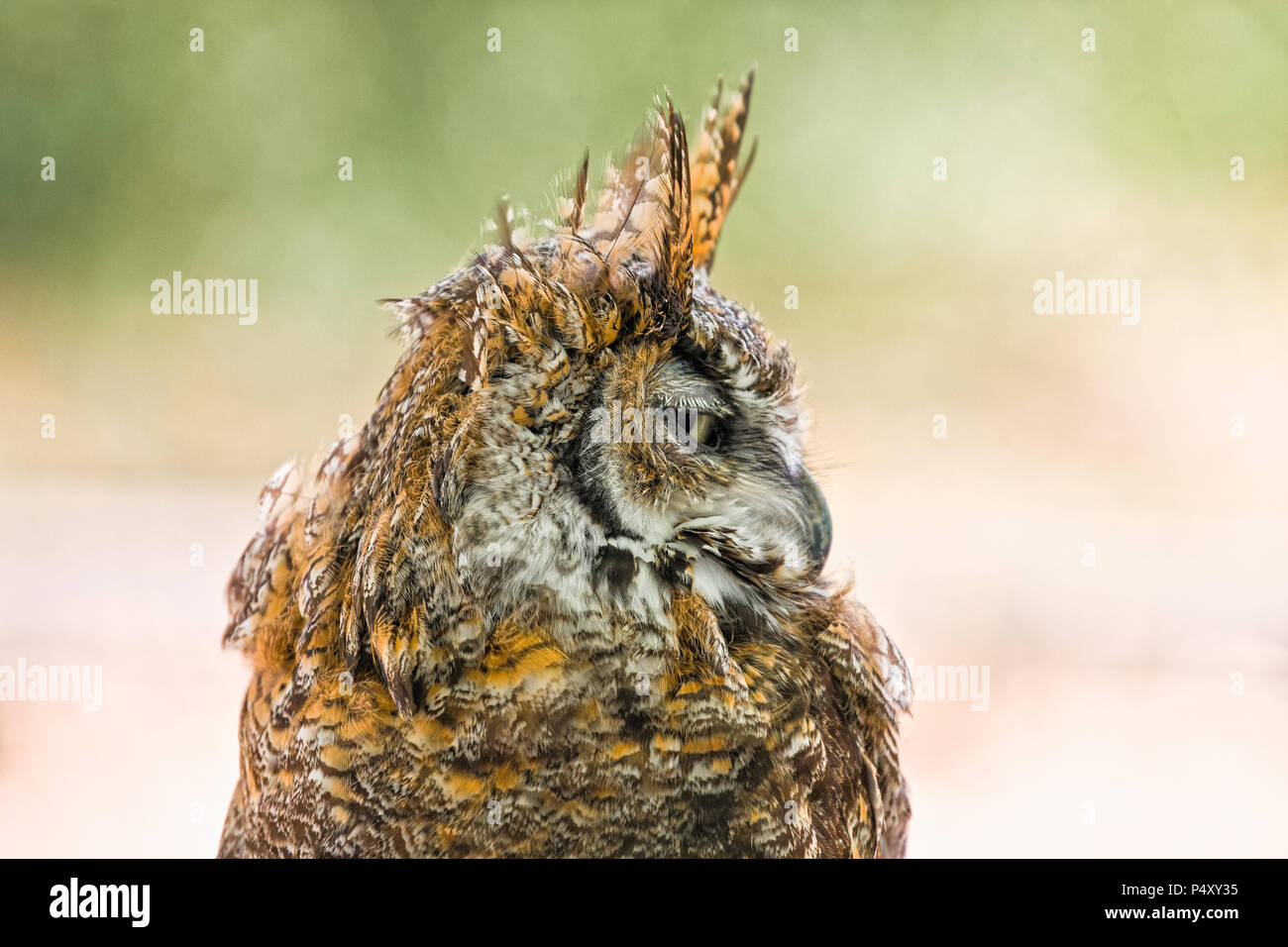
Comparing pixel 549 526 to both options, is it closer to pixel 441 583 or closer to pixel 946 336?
pixel 441 583

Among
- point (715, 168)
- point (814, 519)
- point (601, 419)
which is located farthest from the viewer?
point (715, 168)

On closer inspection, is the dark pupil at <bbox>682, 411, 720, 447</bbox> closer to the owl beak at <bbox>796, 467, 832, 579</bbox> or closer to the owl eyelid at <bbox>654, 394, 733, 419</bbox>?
the owl eyelid at <bbox>654, 394, 733, 419</bbox>

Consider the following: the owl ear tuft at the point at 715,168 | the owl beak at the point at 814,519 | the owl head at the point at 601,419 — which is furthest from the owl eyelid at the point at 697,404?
the owl ear tuft at the point at 715,168

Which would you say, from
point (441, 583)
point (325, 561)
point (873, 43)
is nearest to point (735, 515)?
point (441, 583)

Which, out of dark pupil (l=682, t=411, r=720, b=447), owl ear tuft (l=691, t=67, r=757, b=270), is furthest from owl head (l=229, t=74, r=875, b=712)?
owl ear tuft (l=691, t=67, r=757, b=270)

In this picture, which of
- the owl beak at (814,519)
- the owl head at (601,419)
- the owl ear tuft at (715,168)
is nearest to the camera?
the owl head at (601,419)

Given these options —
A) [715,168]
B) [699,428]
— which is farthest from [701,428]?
[715,168]

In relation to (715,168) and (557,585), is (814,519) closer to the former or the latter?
(557,585)

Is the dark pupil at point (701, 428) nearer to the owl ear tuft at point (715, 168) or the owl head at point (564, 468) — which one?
the owl head at point (564, 468)
